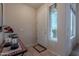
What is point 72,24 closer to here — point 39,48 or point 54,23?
point 54,23

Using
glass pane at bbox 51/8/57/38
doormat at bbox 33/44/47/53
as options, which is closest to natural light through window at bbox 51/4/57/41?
glass pane at bbox 51/8/57/38

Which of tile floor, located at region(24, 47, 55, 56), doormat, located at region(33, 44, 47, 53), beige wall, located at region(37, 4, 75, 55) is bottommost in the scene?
Answer: tile floor, located at region(24, 47, 55, 56)

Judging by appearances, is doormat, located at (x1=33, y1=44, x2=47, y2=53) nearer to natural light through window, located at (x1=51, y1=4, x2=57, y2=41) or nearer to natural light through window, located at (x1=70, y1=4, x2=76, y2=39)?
natural light through window, located at (x1=51, y1=4, x2=57, y2=41)

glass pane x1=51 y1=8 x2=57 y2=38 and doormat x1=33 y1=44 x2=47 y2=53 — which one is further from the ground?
glass pane x1=51 y1=8 x2=57 y2=38

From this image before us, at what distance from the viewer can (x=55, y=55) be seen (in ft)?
5.07

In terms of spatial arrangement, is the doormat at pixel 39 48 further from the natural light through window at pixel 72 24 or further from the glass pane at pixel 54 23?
the natural light through window at pixel 72 24

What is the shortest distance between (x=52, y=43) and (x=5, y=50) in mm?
584

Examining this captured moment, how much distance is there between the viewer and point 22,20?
5.18 feet

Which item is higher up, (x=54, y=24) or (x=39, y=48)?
(x=54, y=24)

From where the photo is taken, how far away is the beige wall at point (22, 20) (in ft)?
5.07

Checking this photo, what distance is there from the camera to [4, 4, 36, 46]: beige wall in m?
1.54

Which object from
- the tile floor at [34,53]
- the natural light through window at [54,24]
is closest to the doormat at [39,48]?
the tile floor at [34,53]

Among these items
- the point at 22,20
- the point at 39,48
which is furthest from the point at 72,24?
the point at 22,20

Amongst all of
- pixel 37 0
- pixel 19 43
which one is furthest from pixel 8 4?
pixel 19 43
